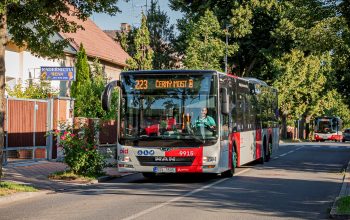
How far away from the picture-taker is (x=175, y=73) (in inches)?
730

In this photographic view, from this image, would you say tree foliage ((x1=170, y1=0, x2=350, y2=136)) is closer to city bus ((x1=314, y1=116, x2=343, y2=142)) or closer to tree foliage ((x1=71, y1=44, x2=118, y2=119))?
city bus ((x1=314, y1=116, x2=343, y2=142))

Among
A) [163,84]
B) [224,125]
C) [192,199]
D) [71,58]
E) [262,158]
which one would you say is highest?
[71,58]

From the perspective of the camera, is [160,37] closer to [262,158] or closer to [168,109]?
[262,158]

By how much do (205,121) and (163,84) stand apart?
148 centimetres

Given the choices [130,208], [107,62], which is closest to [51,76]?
[130,208]

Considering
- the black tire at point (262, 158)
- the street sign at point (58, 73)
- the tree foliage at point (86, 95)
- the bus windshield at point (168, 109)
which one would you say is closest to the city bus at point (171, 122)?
the bus windshield at point (168, 109)

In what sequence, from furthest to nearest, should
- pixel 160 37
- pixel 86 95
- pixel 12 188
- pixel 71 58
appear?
pixel 160 37 < pixel 71 58 < pixel 86 95 < pixel 12 188

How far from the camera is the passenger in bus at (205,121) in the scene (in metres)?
18.1

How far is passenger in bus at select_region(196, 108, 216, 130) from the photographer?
18.1 meters

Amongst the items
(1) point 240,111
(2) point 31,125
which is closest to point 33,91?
(2) point 31,125

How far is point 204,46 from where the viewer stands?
154 feet

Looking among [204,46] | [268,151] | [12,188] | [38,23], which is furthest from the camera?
[204,46]

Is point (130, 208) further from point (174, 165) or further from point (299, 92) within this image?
point (299, 92)

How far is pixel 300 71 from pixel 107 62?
2013 centimetres
